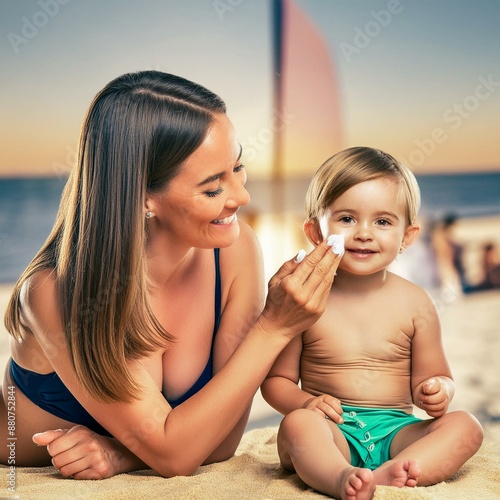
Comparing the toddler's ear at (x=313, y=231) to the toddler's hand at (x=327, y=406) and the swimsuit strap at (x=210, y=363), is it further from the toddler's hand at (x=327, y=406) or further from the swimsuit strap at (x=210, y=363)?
the toddler's hand at (x=327, y=406)

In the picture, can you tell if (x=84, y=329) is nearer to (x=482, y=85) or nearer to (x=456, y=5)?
(x=456, y=5)

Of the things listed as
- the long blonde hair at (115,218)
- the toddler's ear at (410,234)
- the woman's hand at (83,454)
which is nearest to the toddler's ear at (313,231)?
the toddler's ear at (410,234)

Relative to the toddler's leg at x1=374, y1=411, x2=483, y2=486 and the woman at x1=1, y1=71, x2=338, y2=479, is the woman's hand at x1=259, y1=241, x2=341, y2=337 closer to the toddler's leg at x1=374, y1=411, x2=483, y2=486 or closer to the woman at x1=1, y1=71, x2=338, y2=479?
the woman at x1=1, y1=71, x2=338, y2=479

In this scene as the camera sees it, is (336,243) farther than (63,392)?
No

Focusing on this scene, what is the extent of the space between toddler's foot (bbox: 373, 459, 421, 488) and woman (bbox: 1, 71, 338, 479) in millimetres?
280

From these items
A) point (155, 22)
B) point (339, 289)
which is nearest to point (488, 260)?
point (155, 22)

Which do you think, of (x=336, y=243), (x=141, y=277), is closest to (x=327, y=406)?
(x=336, y=243)

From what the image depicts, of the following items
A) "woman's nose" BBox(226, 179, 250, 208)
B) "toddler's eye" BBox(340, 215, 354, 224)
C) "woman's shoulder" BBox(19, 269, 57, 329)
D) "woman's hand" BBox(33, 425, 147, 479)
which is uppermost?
"woman's nose" BBox(226, 179, 250, 208)

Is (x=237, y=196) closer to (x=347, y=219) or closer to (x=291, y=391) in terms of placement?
(x=347, y=219)

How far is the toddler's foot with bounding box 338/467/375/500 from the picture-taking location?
116 centimetres

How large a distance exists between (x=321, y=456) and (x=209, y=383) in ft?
0.81

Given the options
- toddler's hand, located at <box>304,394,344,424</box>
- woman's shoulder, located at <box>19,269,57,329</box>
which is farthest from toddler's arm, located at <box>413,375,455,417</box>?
woman's shoulder, located at <box>19,269,57,329</box>

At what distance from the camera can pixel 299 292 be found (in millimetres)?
1310

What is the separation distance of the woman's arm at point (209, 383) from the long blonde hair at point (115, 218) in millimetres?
31
